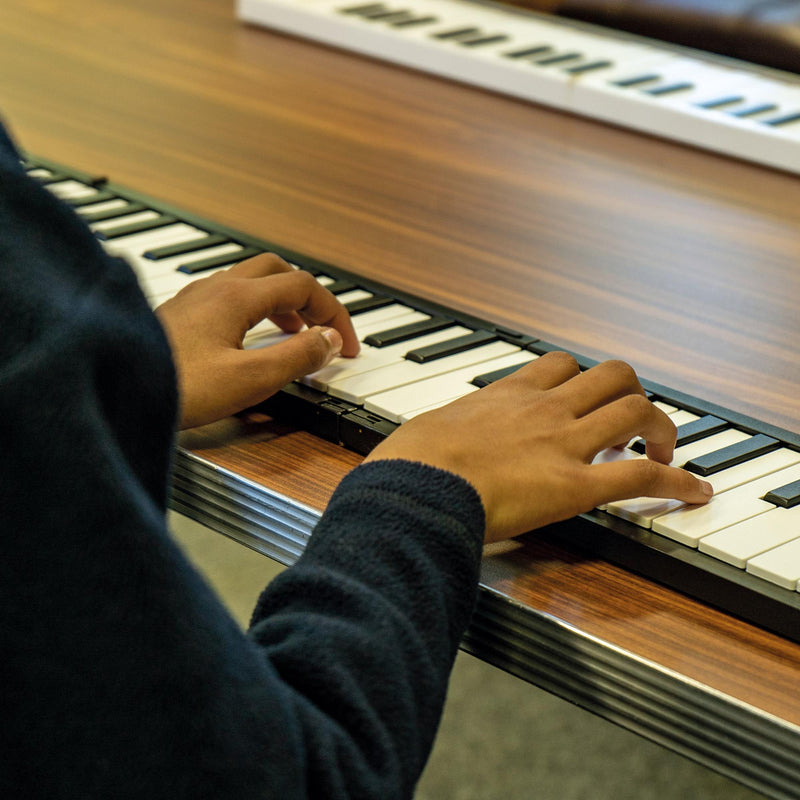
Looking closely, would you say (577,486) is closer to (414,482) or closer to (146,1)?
(414,482)

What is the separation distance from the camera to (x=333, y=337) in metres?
0.94

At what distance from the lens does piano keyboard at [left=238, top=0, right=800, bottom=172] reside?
1545mm

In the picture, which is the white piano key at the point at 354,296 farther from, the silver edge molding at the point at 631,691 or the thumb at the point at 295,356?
the silver edge molding at the point at 631,691

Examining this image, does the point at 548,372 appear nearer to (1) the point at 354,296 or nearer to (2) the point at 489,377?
(2) the point at 489,377

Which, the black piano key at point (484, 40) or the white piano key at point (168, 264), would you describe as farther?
the black piano key at point (484, 40)

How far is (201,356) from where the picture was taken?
89cm

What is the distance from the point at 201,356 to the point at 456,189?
589 mm

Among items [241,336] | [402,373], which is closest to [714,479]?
[402,373]

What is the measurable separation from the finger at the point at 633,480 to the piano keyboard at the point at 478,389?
17 mm

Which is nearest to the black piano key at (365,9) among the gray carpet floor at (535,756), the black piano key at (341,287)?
the gray carpet floor at (535,756)

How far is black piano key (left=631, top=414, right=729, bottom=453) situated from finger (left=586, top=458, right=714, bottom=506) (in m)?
0.08

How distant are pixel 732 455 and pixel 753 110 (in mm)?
864

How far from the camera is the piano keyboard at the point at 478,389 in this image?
2.36ft

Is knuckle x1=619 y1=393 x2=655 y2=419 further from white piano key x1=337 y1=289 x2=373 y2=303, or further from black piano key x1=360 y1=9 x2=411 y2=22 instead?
black piano key x1=360 y1=9 x2=411 y2=22
